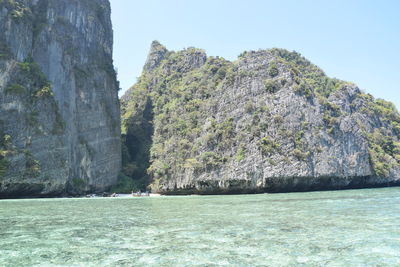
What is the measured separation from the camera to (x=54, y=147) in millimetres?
41000

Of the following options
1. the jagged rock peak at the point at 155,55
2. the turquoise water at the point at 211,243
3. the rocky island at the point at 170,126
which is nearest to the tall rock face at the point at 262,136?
the rocky island at the point at 170,126

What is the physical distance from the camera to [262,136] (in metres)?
42.1

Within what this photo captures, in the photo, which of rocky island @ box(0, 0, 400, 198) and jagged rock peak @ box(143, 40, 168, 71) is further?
jagged rock peak @ box(143, 40, 168, 71)

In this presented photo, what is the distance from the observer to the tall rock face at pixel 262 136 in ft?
132

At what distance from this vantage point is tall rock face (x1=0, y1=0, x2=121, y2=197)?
1485 inches

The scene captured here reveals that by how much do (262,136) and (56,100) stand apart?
26393mm

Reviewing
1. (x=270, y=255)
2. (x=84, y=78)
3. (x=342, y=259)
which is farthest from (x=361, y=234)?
(x=84, y=78)

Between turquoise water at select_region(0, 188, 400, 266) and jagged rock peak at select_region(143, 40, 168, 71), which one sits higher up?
jagged rock peak at select_region(143, 40, 168, 71)

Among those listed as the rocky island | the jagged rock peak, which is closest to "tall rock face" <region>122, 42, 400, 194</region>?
the rocky island

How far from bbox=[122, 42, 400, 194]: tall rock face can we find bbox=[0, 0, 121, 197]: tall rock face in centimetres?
817

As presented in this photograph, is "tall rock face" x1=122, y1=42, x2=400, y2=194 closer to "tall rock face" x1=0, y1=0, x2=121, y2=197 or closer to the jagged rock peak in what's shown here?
"tall rock face" x1=0, y1=0, x2=121, y2=197

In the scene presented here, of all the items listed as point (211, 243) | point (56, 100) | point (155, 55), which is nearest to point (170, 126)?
point (56, 100)

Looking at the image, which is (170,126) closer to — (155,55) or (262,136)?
(262,136)

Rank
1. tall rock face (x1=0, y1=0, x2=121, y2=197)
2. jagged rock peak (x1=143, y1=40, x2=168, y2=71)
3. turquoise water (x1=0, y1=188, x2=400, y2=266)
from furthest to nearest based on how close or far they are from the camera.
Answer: jagged rock peak (x1=143, y1=40, x2=168, y2=71) < tall rock face (x1=0, y1=0, x2=121, y2=197) < turquoise water (x1=0, y1=188, x2=400, y2=266)
